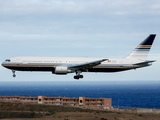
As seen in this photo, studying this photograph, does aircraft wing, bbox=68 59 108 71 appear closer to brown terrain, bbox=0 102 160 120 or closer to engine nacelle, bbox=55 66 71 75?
engine nacelle, bbox=55 66 71 75

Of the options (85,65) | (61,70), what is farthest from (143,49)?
(61,70)

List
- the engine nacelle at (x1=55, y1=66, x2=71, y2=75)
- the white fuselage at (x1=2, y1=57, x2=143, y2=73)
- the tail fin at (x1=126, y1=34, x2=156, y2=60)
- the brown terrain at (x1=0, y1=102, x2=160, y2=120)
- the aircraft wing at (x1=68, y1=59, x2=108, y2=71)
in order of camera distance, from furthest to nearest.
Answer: the tail fin at (x1=126, y1=34, x2=156, y2=60)
the brown terrain at (x1=0, y1=102, x2=160, y2=120)
the engine nacelle at (x1=55, y1=66, x2=71, y2=75)
the aircraft wing at (x1=68, y1=59, x2=108, y2=71)
the white fuselage at (x1=2, y1=57, x2=143, y2=73)

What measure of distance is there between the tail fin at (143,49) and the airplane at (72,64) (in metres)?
1.69

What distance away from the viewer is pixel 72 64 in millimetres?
93000

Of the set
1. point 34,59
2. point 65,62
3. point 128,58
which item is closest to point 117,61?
point 128,58

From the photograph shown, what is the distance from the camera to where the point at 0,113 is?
310 ft

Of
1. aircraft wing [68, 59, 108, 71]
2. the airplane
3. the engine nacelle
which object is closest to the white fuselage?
the airplane

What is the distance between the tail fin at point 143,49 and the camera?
10206 centimetres

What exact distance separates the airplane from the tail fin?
66.5 inches

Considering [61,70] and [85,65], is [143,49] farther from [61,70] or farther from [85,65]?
[61,70]

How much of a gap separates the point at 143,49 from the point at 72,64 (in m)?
21.3

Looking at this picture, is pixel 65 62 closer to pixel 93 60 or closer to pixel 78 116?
pixel 93 60

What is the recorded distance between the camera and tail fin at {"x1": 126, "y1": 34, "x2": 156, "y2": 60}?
102062 mm

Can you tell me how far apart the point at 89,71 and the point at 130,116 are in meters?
18.8
